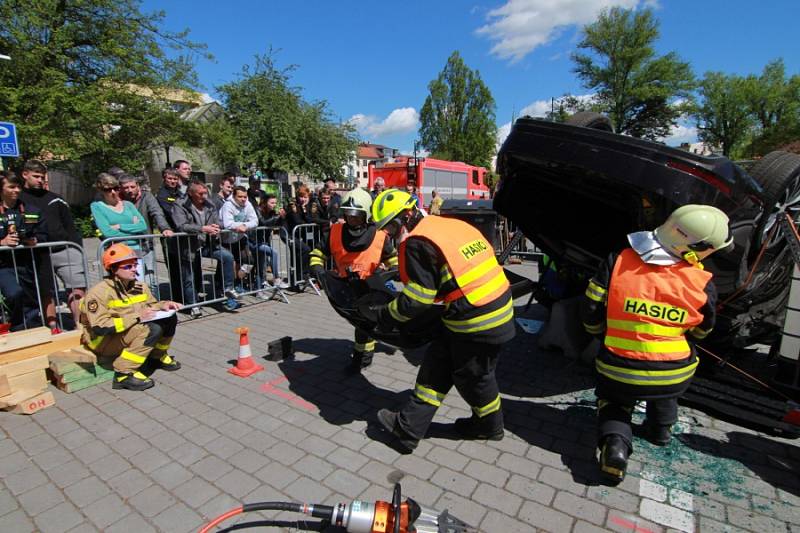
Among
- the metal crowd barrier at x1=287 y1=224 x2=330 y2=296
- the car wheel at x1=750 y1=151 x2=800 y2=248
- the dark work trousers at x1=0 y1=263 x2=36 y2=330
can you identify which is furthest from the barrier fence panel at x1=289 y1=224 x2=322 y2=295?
the car wheel at x1=750 y1=151 x2=800 y2=248

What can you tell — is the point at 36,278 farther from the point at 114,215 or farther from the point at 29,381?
the point at 29,381

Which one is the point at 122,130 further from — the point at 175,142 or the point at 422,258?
the point at 422,258

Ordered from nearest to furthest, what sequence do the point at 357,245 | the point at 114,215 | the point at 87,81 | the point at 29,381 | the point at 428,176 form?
the point at 29,381 < the point at 357,245 < the point at 114,215 < the point at 87,81 < the point at 428,176

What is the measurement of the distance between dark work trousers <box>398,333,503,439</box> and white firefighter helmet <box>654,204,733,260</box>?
1.17 m

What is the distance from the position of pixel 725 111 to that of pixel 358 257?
151 feet

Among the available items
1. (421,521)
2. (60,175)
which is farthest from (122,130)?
(421,521)

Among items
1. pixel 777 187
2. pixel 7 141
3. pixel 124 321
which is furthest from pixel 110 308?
pixel 777 187

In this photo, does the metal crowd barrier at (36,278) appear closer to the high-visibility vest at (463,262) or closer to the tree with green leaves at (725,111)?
the high-visibility vest at (463,262)

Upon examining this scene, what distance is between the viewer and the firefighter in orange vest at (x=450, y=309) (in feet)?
8.28

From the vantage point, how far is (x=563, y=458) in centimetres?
278

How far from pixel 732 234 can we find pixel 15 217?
6108 mm

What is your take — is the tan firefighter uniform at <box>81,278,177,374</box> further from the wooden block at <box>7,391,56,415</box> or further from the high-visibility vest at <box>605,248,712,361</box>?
the high-visibility vest at <box>605,248,712,361</box>

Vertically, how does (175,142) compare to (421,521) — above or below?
above

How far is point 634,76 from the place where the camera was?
31.9 metres
